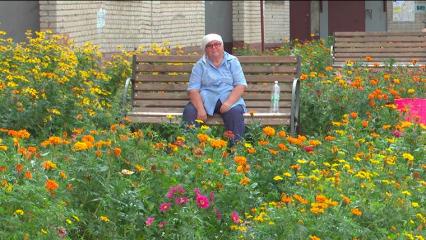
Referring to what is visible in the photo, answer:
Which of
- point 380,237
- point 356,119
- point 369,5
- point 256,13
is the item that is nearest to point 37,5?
point 356,119

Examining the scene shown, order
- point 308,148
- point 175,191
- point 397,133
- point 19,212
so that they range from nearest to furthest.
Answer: point 19,212
point 175,191
point 308,148
point 397,133

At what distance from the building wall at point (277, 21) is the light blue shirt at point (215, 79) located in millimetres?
15388

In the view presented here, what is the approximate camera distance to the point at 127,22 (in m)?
15.8

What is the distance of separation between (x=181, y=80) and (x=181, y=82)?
0.04 meters

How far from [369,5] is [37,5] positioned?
55.1ft

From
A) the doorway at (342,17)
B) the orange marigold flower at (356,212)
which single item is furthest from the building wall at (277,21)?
the orange marigold flower at (356,212)

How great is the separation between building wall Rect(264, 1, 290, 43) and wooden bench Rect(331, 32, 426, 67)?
8690 millimetres

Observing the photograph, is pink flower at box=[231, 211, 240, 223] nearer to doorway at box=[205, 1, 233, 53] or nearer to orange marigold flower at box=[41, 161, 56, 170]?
orange marigold flower at box=[41, 161, 56, 170]

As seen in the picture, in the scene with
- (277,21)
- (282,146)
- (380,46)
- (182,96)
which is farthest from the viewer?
(277,21)

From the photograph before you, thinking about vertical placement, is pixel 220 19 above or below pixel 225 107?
above

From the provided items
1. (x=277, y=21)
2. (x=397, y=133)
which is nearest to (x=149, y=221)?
(x=397, y=133)

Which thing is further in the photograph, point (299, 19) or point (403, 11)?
point (403, 11)

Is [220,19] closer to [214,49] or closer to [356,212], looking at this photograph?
[214,49]

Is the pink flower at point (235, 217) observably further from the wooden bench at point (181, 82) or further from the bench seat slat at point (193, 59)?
the bench seat slat at point (193, 59)
